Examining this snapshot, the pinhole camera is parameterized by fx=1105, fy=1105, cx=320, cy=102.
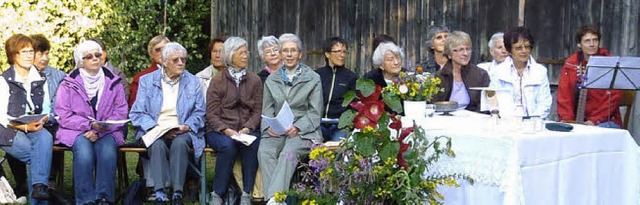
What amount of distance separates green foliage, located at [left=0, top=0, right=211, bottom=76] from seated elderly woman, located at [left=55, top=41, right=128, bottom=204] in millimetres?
6407

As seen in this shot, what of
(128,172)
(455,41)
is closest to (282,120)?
(455,41)

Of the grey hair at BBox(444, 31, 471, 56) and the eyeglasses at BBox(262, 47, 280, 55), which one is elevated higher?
the grey hair at BBox(444, 31, 471, 56)

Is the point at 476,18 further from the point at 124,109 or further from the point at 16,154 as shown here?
the point at 16,154

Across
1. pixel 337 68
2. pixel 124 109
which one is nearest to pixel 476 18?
pixel 337 68

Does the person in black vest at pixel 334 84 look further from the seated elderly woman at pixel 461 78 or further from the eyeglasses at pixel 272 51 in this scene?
the seated elderly woman at pixel 461 78

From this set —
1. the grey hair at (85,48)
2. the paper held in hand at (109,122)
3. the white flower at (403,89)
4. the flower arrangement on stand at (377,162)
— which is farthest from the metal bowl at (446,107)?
the grey hair at (85,48)

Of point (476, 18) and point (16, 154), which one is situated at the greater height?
point (476, 18)

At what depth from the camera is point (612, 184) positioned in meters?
6.80

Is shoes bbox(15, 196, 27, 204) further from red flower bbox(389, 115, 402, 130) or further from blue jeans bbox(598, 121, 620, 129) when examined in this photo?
blue jeans bbox(598, 121, 620, 129)

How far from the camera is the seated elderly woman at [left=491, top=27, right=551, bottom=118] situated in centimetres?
803

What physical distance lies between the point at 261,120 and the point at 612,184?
297 cm

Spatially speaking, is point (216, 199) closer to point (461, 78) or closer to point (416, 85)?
point (461, 78)

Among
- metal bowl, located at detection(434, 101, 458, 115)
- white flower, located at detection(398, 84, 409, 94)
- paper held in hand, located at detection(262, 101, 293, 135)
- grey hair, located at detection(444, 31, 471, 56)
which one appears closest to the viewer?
white flower, located at detection(398, 84, 409, 94)

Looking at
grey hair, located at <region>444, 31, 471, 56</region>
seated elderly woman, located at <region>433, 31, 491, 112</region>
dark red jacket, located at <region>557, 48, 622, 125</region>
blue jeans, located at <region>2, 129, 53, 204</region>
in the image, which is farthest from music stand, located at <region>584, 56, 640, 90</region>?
blue jeans, located at <region>2, 129, 53, 204</region>
